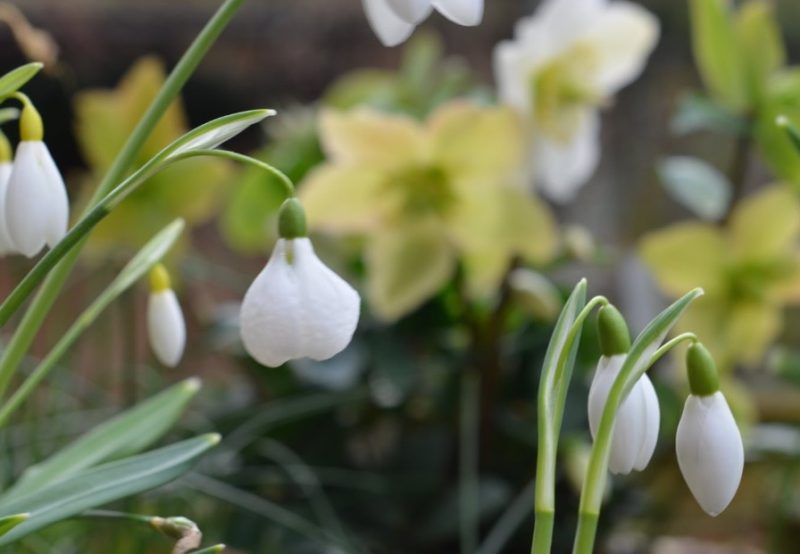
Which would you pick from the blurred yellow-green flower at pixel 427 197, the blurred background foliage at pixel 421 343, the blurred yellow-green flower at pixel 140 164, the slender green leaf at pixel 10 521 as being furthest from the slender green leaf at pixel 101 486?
the blurred yellow-green flower at pixel 140 164

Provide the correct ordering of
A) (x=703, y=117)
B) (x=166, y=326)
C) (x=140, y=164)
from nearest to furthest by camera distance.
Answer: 1. (x=166, y=326)
2. (x=703, y=117)
3. (x=140, y=164)

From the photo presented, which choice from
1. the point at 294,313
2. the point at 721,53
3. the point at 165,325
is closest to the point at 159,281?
the point at 165,325

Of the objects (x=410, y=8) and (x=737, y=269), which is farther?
(x=737, y=269)

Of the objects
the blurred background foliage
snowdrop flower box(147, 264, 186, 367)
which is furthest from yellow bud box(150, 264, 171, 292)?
the blurred background foliage

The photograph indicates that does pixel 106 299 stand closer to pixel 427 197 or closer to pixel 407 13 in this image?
pixel 407 13

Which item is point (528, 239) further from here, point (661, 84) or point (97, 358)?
point (661, 84)

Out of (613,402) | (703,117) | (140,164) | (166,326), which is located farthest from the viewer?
(140,164)

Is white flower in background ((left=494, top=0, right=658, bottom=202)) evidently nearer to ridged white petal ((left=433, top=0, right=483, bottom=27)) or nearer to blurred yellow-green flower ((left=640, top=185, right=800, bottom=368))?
blurred yellow-green flower ((left=640, top=185, right=800, bottom=368))

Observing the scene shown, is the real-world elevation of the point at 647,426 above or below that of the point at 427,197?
above

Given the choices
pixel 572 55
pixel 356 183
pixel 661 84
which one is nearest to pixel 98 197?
pixel 356 183
